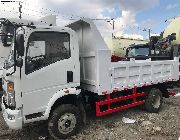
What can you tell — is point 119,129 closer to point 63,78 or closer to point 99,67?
point 99,67

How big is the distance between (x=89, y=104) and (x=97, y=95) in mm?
481

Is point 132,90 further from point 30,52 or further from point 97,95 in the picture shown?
A: point 30,52

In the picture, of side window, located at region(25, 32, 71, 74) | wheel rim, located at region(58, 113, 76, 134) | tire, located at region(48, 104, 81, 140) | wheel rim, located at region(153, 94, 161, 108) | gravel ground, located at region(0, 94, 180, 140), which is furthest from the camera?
wheel rim, located at region(153, 94, 161, 108)

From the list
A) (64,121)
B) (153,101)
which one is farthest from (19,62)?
(153,101)

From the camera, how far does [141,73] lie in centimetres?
705

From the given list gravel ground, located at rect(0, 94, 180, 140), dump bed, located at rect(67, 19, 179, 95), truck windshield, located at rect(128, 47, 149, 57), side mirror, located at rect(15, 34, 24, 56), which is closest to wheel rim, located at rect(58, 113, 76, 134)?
gravel ground, located at rect(0, 94, 180, 140)

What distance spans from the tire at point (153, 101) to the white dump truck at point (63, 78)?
67cm

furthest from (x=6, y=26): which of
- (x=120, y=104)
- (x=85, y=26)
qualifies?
(x=120, y=104)

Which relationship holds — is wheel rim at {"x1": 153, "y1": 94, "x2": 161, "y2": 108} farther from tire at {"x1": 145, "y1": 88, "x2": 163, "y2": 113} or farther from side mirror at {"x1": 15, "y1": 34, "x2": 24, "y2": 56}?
side mirror at {"x1": 15, "y1": 34, "x2": 24, "y2": 56}

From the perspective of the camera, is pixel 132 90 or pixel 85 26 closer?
pixel 85 26

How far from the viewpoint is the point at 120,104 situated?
688 cm

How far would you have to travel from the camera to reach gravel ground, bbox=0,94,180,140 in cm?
588

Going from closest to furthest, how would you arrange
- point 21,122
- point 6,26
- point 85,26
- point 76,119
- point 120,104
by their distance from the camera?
point 21,122, point 6,26, point 76,119, point 85,26, point 120,104

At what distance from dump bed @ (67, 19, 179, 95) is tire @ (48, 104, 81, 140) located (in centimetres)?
78
